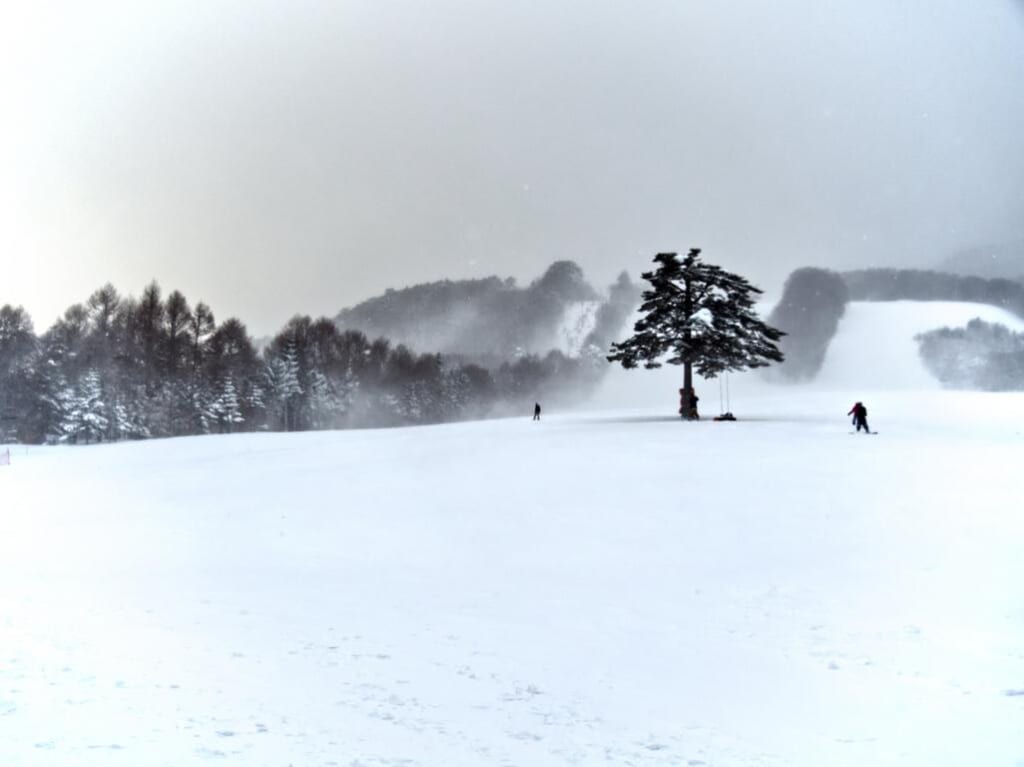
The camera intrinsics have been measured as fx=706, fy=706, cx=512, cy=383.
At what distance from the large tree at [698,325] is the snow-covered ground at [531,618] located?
19120 mm

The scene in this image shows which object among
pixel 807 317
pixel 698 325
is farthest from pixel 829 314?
pixel 698 325

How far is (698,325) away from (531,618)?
35.8 meters

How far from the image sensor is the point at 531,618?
37.8 ft

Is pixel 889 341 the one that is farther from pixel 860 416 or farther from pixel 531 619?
pixel 531 619

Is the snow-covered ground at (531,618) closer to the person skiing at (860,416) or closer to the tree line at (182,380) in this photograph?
the person skiing at (860,416)

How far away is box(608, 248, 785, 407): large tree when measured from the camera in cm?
4453

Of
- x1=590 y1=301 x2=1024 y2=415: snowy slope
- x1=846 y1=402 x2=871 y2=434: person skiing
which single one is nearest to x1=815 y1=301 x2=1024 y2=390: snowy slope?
x1=590 y1=301 x2=1024 y2=415: snowy slope

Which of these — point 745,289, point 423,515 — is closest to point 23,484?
point 423,515

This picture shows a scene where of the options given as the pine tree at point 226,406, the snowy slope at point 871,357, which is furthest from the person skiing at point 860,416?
the pine tree at point 226,406

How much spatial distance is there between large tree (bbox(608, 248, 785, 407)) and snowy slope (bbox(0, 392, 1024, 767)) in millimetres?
19535

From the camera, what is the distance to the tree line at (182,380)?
68375mm

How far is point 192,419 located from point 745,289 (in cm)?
5756

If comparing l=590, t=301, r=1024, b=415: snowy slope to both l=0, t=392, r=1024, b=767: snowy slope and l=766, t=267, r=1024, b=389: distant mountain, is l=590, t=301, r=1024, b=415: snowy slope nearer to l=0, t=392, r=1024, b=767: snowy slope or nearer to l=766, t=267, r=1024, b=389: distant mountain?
l=766, t=267, r=1024, b=389: distant mountain

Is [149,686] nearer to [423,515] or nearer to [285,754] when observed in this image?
[285,754]
